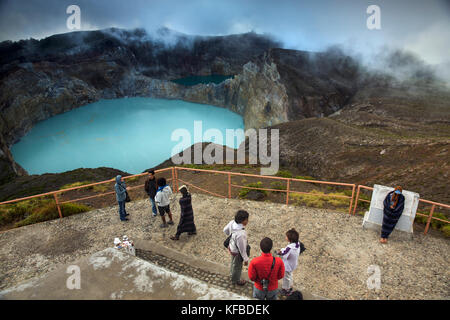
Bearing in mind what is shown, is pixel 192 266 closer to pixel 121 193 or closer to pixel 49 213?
pixel 121 193

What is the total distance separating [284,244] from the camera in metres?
6.81

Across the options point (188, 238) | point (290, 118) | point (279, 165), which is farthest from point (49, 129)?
point (188, 238)

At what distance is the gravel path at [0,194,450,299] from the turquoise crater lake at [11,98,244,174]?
1098 inches

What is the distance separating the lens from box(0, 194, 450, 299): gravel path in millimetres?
5492

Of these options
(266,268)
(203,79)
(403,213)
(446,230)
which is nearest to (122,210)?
(266,268)

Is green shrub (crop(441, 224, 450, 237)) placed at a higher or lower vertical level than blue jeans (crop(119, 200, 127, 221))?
lower

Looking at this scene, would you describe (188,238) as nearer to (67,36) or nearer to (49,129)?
(49,129)

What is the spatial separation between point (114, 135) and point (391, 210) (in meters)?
49.7

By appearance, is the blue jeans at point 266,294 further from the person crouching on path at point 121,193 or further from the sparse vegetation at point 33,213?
the sparse vegetation at point 33,213

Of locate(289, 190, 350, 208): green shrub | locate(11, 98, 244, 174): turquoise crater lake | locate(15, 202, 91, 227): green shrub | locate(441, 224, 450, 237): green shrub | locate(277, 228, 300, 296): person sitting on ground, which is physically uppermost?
locate(277, 228, 300, 296): person sitting on ground

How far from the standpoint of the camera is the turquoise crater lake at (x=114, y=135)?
39781 millimetres

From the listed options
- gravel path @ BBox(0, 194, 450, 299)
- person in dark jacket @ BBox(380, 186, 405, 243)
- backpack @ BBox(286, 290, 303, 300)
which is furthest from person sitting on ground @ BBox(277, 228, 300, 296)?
person in dark jacket @ BBox(380, 186, 405, 243)

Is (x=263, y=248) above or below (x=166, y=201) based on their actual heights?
above

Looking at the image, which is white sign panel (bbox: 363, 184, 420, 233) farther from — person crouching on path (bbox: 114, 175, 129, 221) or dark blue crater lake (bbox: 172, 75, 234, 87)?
dark blue crater lake (bbox: 172, 75, 234, 87)
